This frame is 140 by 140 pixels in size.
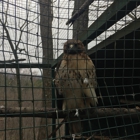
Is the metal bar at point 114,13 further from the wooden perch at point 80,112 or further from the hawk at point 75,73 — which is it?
the wooden perch at point 80,112

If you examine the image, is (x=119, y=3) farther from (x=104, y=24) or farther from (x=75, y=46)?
(x=75, y=46)

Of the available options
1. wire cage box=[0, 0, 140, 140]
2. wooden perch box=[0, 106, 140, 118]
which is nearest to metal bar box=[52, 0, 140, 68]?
wire cage box=[0, 0, 140, 140]

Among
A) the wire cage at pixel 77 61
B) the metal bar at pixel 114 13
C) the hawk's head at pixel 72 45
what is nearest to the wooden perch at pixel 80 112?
the wire cage at pixel 77 61

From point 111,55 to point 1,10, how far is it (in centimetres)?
182

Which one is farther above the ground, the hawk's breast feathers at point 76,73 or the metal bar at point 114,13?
the metal bar at point 114,13

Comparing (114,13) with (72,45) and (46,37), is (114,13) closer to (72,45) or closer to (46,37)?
(46,37)

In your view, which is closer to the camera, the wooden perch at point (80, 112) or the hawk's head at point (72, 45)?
the wooden perch at point (80, 112)

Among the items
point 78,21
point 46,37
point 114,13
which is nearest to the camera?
point 46,37

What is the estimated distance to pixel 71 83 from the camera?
249cm

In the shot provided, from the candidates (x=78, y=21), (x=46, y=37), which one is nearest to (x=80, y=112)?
(x=78, y=21)

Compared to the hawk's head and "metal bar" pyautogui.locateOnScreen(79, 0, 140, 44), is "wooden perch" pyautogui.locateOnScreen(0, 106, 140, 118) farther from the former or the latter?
"metal bar" pyautogui.locateOnScreen(79, 0, 140, 44)

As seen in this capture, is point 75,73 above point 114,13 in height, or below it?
below

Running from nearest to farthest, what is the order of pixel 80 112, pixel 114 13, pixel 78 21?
pixel 114 13 → pixel 78 21 → pixel 80 112

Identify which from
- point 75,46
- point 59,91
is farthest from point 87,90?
point 75,46
